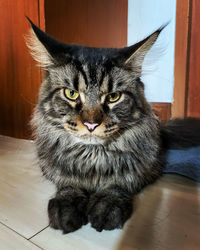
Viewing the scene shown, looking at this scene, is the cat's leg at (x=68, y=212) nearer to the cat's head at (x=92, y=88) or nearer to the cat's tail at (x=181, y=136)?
the cat's head at (x=92, y=88)

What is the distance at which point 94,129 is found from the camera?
30.5 inches

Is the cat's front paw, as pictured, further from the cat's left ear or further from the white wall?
the white wall

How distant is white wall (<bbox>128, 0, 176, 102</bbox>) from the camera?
1.88 metres

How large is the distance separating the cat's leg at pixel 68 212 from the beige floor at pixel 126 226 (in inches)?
1.0

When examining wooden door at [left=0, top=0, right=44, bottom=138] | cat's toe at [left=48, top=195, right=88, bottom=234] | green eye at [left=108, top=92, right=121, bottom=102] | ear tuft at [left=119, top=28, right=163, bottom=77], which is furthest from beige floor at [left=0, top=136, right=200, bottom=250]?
wooden door at [left=0, top=0, right=44, bottom=138]

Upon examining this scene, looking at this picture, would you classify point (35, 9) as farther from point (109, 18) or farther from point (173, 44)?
point (173, 44)

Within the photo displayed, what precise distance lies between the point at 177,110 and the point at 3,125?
1.85m

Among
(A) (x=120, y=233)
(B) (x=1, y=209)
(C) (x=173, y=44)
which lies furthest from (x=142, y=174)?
(C) (x=173, y=44)

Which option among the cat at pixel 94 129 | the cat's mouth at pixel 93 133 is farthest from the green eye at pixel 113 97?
the cat's mouth at pixel 93 133

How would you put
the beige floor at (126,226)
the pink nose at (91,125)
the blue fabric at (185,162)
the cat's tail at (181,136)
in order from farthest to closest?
the cat's tail at (181,136), the blue fabric at (185,162), the pink nose at (91,125), the beige floor at (126,226)

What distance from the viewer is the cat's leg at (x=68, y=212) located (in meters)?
0.70

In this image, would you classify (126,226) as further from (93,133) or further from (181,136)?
(181,136)

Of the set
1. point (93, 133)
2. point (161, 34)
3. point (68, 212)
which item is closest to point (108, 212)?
point (68, 212)

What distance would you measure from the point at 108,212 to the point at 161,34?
1.75 m
